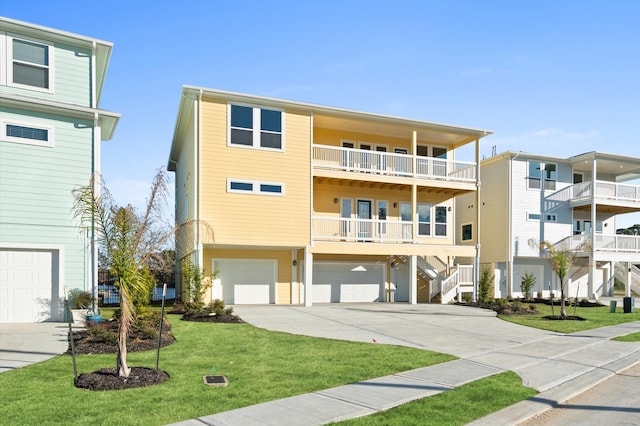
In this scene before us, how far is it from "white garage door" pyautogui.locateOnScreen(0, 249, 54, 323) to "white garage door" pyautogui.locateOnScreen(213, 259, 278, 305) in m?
7.49

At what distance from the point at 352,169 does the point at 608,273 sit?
21.0 metres

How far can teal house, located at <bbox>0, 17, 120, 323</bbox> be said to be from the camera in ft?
48.1

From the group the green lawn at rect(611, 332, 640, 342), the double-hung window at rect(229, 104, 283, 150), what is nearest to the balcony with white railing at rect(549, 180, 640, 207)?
the green lawn at rect(611, 332, 640, 342)

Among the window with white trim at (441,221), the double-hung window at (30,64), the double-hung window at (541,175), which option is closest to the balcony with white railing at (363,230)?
the window with white trim at (441,221)

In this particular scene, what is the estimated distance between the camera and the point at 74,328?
1320 cm

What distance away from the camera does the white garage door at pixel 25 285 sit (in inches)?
576

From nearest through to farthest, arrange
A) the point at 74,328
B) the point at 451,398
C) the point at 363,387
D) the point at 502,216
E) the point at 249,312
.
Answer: the point at 451,398
the point at 363,387
the point at 74,328
the point at 249,312
the point at 502,216

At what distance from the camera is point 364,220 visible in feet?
74.1

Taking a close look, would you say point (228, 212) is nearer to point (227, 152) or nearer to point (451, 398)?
point (227, 152)

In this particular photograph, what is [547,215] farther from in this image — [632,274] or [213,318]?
[213,318]

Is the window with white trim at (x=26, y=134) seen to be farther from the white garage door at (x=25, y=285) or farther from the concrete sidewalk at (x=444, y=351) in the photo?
the concrete sidewalk at (x=444, y=351)

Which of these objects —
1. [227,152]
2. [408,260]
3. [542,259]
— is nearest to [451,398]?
[227,152]

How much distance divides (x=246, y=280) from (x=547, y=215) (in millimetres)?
19322

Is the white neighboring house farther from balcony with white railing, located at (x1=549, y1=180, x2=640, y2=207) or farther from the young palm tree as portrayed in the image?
the young palm tree
